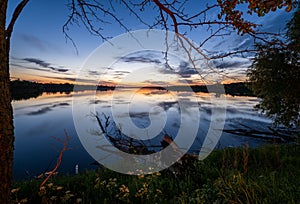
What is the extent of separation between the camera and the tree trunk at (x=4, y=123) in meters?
1.77

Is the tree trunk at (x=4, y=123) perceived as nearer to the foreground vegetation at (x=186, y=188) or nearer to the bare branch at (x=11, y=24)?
the bare branch at (x=11, y=24)

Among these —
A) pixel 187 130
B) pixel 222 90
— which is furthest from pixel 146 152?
pixel 187 130

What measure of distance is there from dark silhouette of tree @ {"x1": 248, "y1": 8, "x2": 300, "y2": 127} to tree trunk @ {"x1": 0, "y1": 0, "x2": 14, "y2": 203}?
11578 mm

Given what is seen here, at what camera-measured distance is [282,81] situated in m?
10.6

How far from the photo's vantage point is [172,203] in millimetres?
3896

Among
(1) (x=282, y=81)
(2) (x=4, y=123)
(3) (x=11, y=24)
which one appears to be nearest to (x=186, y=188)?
(2) (x=4, y=123)

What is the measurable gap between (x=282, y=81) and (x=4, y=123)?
42.1 ft

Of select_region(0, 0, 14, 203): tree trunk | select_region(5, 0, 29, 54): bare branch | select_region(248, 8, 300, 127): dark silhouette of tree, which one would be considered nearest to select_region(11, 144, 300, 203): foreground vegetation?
select_region(0, 0, 14, 203): tree trunk

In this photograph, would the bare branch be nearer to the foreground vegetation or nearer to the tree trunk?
the tree trunk

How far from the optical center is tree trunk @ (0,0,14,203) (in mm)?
1769

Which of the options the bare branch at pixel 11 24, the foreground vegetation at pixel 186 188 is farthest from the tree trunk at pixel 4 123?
the foreground vegetation at pixel 186 188

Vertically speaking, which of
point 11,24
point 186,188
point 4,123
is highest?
point 11,24

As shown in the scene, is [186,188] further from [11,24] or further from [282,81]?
[282,81]

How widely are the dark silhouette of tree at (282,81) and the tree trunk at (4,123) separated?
11.6 meters
